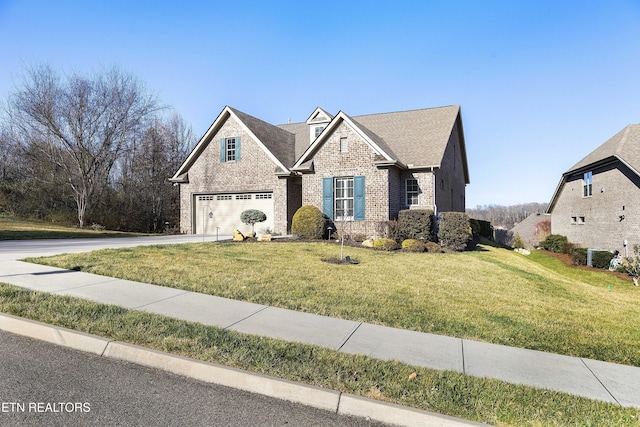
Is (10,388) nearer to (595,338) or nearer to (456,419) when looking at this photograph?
(456,419)

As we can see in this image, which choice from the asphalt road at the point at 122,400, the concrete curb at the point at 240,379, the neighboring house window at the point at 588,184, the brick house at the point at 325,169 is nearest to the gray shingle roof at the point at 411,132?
the brick house at the point at 325,169

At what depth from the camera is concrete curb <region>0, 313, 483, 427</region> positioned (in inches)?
116

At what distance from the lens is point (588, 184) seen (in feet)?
76.6

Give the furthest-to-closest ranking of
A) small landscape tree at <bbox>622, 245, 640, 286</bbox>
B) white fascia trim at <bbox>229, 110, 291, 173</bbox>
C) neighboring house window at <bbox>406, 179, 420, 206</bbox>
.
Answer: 1. white fascia trim at <bbox>229, 110, 291, 173</bbox>
2. neighboring house window at <bbox>406, 179, 420, 206</bbox>
3. small landscape tree at <bbox>622, 245, 640, 286</bbox>

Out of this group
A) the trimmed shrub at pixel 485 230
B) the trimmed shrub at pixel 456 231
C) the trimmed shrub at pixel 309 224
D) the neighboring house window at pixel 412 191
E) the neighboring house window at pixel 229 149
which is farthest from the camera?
the trimmed shrub at pixel 485 230

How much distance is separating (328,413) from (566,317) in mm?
5204

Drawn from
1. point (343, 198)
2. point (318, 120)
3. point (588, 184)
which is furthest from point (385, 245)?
point (588, 184)

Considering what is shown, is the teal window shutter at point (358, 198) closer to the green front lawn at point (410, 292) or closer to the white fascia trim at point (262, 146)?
the white fascia trim at point (262, 146)

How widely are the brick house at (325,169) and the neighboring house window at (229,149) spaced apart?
0.06 m

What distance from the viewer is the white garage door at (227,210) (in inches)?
780

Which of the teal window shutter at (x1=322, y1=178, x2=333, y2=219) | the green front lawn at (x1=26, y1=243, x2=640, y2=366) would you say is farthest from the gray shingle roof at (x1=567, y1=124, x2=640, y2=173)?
the teal window shutter at (x1=322, y1=178, x2=333, y2=219)

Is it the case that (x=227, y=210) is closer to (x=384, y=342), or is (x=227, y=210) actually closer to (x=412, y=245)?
(x=412, y=245)

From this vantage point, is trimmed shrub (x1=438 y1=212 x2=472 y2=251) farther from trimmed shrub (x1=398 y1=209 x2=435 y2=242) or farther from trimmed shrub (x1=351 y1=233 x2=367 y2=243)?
trimmed shrub (x1=351 y1=233 x2=367 y2=243)

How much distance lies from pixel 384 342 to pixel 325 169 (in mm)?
13368
